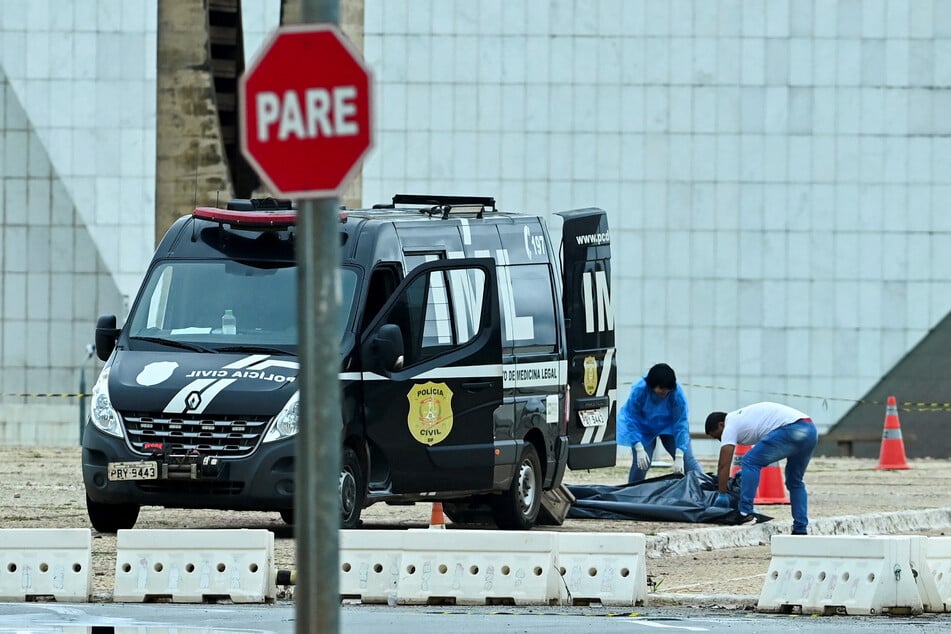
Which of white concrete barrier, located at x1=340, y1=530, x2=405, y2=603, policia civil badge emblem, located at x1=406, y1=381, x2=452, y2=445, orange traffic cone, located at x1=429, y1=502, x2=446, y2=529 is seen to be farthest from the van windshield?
white concrete barrier, located at x1=340, y1=530, x2=405, y2=603

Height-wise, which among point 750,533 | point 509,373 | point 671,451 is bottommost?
point 750,533

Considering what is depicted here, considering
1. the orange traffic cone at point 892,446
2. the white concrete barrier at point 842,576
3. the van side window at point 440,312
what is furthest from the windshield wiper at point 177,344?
the orange traffic cone at point 892,446

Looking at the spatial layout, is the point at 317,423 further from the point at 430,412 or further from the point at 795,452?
the point at 795,452

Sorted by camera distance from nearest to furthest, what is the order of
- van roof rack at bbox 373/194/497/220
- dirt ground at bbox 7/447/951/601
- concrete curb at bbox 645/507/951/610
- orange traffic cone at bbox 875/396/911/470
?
1. concrete curb at bbox 645/507/951/610
2. dirt ground at bbox 7/447/951/601
3. van roof rack at bbox 373/194/497/220
4. orange traffic cone at bbox 875/396/911/470

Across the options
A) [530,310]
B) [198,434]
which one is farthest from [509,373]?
[198,434]

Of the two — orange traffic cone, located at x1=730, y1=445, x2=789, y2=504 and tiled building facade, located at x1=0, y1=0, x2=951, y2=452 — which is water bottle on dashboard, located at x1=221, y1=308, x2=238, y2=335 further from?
tiled building facade, located at x1=0, y1=0, x2=951, y2=452

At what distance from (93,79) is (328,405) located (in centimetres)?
2488

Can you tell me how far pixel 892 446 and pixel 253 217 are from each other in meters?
14.1

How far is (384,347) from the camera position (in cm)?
1553

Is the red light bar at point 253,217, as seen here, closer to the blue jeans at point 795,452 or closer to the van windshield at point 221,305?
the van windshield at point 221,305

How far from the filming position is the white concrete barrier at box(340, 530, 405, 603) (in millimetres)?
12820

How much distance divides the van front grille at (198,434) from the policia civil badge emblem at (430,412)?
4.58 ft

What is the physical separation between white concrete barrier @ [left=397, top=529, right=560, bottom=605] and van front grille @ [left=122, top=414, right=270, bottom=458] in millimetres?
2650

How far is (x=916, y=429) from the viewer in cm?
3266
